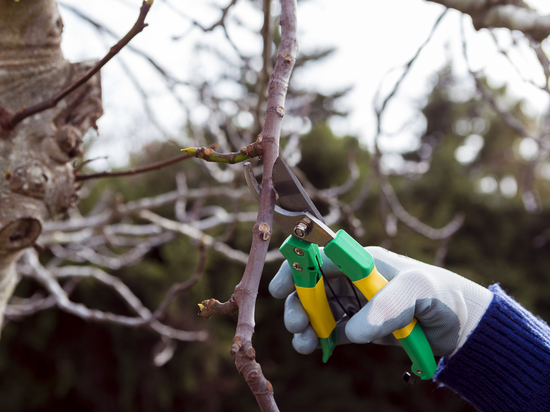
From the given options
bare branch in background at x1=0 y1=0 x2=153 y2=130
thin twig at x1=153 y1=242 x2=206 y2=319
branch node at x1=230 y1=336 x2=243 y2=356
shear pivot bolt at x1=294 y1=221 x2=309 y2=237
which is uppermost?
bare branch in background at x1=0 y1=0 x2=153 y2=130

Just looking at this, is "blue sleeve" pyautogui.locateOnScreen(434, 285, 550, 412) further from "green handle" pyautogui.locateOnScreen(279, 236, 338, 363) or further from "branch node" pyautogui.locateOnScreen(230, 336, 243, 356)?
"branch node" pyautogui.locateOnScreen(230, 336, 243, 356)

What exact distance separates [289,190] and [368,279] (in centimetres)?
30

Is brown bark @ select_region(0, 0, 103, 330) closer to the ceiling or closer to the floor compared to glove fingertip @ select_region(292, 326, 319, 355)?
closer to the ceiling

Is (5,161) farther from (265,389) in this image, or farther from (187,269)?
(187,269)

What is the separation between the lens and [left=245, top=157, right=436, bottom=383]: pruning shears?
874mm

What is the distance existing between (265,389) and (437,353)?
28.2 inches

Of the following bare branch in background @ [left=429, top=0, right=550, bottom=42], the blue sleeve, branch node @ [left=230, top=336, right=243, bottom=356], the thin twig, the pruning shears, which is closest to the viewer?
branch node @ [left=230, top=336, right=243, bottom=356]

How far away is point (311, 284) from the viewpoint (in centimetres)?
100

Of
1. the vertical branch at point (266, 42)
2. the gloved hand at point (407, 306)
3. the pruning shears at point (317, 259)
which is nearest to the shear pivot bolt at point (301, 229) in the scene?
the pruning shears at point (317, 259)

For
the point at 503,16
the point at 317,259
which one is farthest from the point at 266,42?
the point at 317,259

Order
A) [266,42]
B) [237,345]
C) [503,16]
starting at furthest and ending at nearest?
1. [266,42]
2. [503,16]
3. [237,345]

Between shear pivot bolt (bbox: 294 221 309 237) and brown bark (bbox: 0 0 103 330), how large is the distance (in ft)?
2.25

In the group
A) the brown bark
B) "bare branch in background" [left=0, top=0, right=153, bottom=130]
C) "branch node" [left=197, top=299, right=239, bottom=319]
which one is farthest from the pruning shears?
the brown bark

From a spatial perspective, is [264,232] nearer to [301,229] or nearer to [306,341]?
[301,229]
